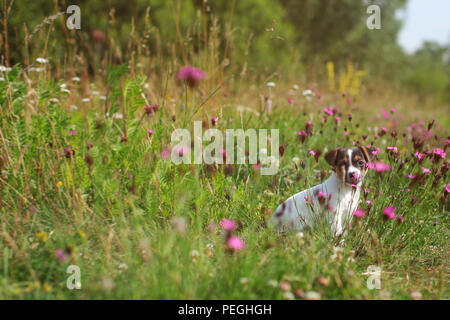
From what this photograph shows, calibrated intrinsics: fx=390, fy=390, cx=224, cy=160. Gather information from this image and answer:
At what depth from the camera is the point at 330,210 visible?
7.21 feet

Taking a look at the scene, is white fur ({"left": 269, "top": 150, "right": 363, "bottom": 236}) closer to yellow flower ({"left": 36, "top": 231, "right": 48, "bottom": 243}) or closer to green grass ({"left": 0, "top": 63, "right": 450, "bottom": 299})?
green grass ({"left": 0, "top": 63, "right": 450, "bottom": 299})

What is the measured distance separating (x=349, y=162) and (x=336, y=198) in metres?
0.24

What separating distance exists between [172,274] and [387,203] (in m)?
1.56

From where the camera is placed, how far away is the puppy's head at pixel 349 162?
7.60 feet

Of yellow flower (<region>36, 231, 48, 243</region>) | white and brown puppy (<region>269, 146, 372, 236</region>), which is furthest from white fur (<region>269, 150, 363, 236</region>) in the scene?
yellow flower (<region>36, 231, 48, 243</region>)

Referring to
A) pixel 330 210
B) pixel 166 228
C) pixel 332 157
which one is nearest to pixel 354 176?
pixel 330 210

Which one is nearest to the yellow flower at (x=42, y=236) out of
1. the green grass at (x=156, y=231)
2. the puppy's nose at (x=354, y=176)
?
the green grass at (x=156, y=231)

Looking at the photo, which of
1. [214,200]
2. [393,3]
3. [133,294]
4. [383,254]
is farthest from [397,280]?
[393,3]

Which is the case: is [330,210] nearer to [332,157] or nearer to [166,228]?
[332,157]

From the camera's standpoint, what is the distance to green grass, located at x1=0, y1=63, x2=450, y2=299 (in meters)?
1.65

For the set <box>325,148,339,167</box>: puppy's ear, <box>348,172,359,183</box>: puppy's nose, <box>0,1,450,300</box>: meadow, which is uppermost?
<box>325,148,339,167</box>: puppy's ear

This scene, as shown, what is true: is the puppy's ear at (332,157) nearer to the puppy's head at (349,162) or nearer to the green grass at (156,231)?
the puppy's head at (349,162)

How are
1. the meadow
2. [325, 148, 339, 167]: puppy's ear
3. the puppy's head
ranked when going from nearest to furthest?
the meadow
the puppy's head
[325, 148, 339, 167]: puppy's ear
